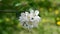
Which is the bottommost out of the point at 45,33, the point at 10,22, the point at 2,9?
the point at 45,33

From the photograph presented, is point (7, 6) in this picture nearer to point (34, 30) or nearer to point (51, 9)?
point (34, 30)

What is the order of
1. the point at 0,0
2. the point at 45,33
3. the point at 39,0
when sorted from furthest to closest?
the point at 39,0 < the point at 45,33 < the point at 0,0

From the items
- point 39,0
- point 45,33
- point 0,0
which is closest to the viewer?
point 0,0

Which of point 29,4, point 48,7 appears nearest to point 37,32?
point 48,7

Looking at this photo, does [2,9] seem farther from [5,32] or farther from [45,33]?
[45,33]

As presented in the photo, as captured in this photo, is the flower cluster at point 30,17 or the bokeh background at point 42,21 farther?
the bokeh background at point 42,21

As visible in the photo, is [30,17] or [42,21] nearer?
[30,17]

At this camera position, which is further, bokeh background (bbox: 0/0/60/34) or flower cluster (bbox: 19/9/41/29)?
bokeh background (bbox: 0/0/60/34)

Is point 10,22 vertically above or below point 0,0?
below

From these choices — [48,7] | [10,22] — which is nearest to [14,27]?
[10,22]

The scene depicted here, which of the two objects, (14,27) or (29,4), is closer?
(29,4)
